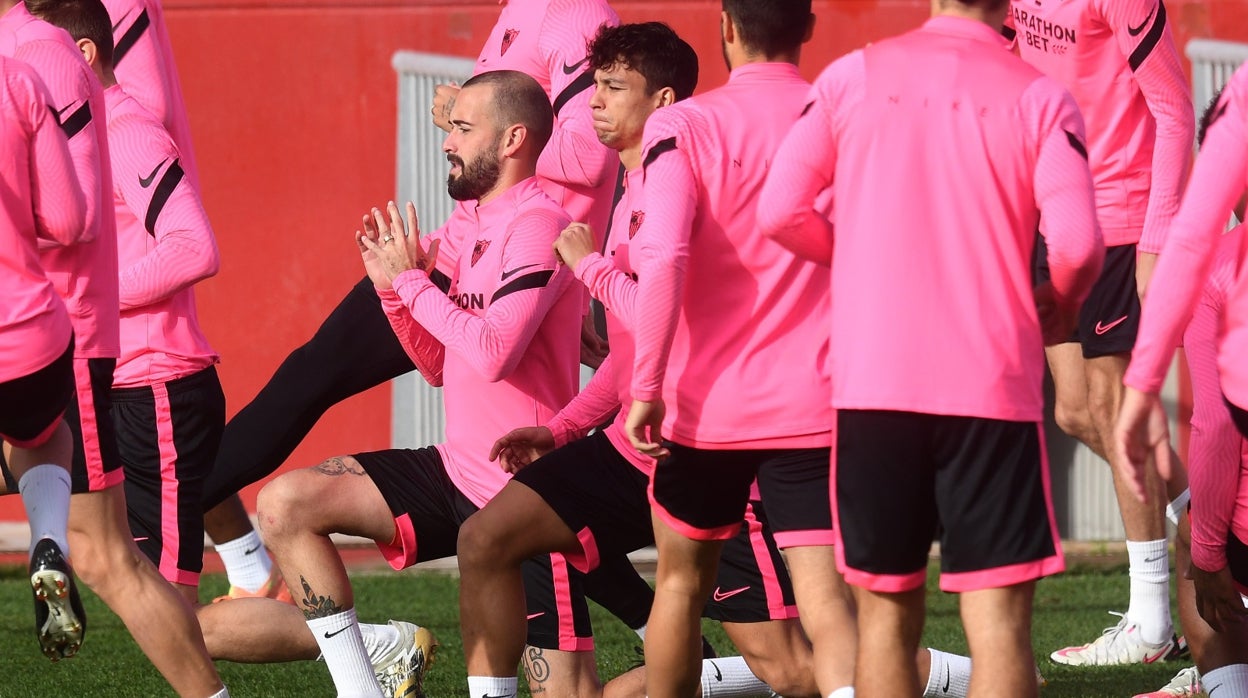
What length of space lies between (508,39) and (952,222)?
2.69 metres

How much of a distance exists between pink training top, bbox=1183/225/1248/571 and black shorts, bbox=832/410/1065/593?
579 millimetres

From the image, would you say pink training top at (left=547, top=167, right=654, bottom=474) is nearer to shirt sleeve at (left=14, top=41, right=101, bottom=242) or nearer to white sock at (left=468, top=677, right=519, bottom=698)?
white sock at (left=468, top=677, right=519, bottom=698)

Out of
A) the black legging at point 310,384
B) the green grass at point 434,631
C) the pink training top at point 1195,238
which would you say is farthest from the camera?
the green grass at point 434,631

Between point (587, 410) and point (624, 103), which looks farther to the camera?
point (587, 410)

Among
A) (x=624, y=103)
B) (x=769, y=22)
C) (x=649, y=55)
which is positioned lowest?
(x=624, y=103)

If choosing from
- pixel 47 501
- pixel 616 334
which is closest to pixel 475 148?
pixel 616 334

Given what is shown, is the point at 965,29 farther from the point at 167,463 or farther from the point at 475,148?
the point at 167,463

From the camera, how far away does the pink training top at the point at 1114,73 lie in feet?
18.8

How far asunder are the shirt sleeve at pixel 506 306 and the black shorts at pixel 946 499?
1.37 m

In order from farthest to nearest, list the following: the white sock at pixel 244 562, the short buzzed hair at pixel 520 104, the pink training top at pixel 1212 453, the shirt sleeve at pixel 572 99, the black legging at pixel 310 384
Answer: the white sock at pixel 244 562 → the black legging at pixel 310 384 → the shirt sleeve at pixel 572 99 → the short buzzed hair at pixel 520 104 → the pink training top at pixel 1212 453

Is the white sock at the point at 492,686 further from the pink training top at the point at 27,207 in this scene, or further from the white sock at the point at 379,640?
the pink training top at the point at 27,207

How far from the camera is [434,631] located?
728 cm

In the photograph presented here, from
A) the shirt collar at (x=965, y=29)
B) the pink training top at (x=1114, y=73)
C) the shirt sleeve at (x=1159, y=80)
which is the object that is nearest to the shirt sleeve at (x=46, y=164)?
the shirt collar at (x=965, y=29)

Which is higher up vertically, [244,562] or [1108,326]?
[1108,326]
